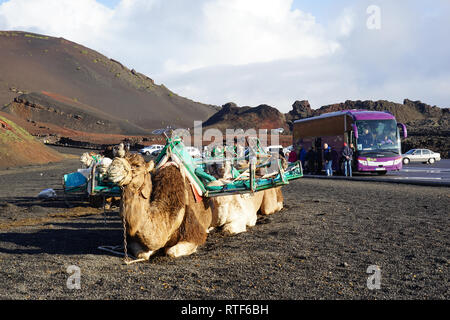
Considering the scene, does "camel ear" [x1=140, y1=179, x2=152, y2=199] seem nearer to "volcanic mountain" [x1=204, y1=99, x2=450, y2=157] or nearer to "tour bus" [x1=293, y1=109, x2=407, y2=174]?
"tour bus" [x1=293, y1=109, x2=407, y2=174]

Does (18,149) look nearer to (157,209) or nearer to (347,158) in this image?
(347,158)

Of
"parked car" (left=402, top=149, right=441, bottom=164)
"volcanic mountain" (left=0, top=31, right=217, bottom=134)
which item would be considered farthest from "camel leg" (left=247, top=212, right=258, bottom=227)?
"volcanic mountain" (left=0, top=31, right=217, bottom=134)

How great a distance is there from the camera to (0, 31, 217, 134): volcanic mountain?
10025cm

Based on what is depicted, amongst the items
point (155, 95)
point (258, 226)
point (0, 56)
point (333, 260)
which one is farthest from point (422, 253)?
point (155, 95)

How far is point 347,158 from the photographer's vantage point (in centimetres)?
2231

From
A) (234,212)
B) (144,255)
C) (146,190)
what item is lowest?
(144,255)

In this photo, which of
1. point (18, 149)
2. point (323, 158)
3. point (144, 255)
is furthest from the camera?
point (18, 149)

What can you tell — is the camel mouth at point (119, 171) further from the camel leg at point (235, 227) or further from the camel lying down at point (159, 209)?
the camel leg at point (235, 227)

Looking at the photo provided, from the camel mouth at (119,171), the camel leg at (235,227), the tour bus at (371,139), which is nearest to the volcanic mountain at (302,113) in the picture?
the tour bus at (371,139)

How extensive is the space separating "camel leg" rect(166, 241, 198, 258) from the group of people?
52.0 feet

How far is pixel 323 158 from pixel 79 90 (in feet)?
403

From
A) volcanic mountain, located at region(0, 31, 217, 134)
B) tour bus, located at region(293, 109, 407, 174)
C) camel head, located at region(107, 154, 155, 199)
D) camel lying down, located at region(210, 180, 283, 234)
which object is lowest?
camel lying down, located at region(210, 180, 283, 234)

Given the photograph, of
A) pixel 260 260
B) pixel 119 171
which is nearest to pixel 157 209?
pixel 119 171
